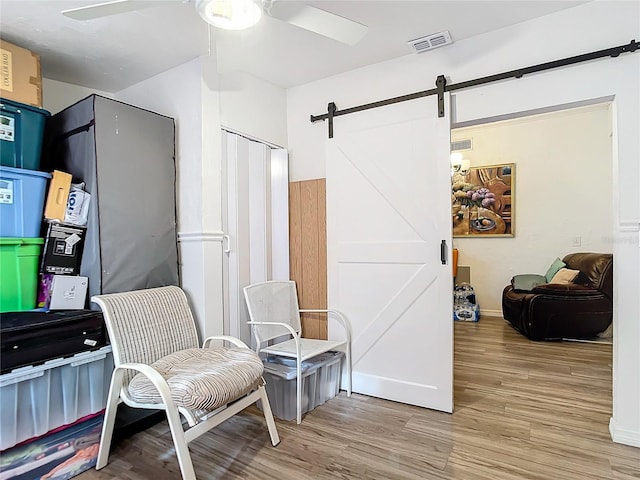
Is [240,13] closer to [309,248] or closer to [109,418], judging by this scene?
[309,248]

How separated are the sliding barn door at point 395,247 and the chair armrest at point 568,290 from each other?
2368 millimetres

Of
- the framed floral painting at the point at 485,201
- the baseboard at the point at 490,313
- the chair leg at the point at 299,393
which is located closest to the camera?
the chair leg at the point at 299,393

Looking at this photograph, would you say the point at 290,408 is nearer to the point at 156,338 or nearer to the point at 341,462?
the point at 341,462

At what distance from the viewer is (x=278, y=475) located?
6.11 ft

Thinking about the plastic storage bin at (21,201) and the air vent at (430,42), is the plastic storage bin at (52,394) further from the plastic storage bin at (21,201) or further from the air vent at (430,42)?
the air vent at (430,42)

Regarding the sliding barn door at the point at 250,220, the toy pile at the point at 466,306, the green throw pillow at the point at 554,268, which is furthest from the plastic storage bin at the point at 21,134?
the green throw pillow at the point at 554,268

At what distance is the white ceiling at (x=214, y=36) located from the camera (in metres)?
2.04

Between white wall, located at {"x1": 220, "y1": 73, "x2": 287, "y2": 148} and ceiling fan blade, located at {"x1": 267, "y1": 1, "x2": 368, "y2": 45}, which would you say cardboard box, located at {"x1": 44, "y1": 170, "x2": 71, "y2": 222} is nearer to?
white wall, located at {"x1": 220, "y1": 73, "x2": 287, "y2": 148}

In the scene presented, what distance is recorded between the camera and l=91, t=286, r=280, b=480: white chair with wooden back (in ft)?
5.45

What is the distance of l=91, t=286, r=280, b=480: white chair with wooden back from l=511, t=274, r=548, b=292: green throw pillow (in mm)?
3870

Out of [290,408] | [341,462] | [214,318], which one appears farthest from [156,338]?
[341,462]

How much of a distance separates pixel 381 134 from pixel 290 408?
1990mm

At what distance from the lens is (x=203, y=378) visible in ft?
5.79

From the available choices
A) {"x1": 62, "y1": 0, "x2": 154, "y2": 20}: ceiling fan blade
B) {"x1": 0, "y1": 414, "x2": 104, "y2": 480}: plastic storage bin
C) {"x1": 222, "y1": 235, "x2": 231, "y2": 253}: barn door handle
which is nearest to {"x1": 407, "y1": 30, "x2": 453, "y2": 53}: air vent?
{"x1": 62, "y1": 0, "x2": 154, "y2": 20}: ceiling fan blade
